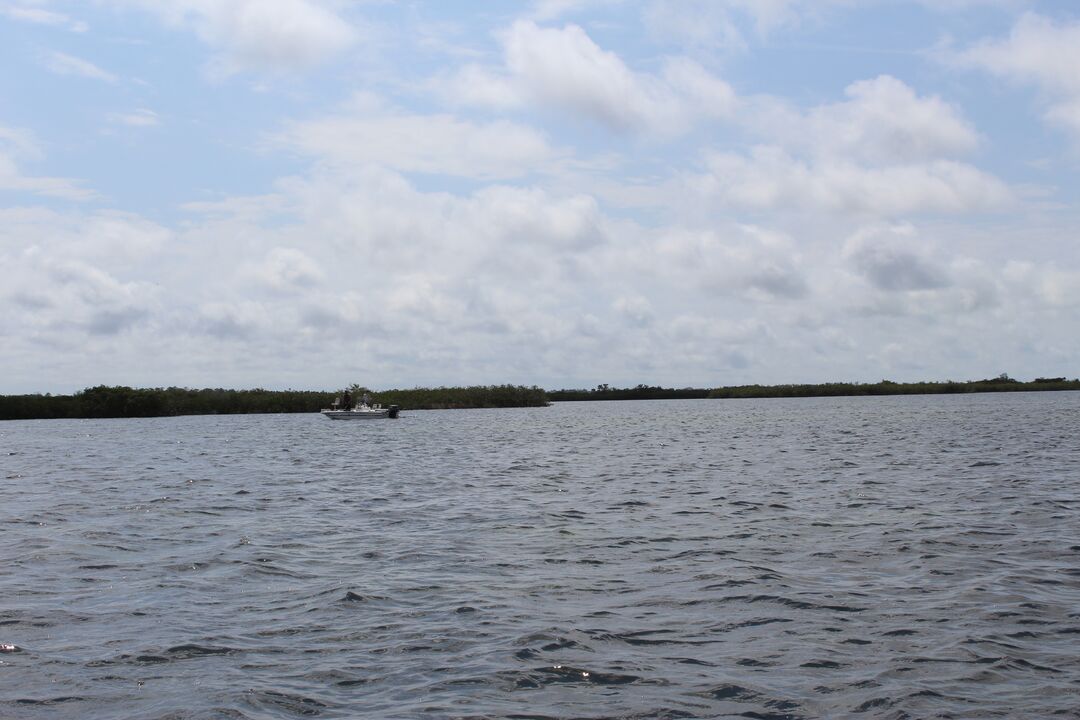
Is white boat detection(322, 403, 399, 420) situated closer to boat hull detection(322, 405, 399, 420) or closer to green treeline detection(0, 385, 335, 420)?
boat hull detection(322, 405, 399, 420)

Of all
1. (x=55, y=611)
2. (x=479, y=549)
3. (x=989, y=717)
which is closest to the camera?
(x=989, y=717)

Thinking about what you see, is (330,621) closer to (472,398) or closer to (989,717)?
(989,717)

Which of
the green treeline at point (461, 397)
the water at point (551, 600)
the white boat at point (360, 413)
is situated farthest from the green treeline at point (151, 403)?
the water at point (551, 600)

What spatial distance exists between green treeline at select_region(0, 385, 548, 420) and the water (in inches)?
4053

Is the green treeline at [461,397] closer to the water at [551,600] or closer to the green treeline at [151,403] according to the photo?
the green treeline at [151,403]

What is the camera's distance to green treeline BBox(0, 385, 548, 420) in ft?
406

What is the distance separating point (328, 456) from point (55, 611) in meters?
38.5

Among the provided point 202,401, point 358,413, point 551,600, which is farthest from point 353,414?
point 551,600

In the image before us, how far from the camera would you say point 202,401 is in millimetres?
137000

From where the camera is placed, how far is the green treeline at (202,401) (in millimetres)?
123625

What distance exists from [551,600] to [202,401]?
133 metres

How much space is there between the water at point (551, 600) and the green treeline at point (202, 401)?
102953 mm

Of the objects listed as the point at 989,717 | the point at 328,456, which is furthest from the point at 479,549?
the point at 328,456

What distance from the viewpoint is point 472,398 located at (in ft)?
542
